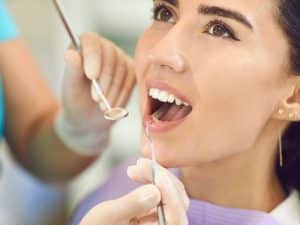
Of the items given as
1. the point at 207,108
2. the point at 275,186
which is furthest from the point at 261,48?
the point at 275,186

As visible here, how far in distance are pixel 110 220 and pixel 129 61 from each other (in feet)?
1.28

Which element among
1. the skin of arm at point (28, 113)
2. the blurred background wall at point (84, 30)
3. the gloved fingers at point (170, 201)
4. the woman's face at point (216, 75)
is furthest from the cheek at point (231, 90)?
the blurred background wall at point (84, 30)

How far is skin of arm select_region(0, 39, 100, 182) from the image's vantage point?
1287 mm

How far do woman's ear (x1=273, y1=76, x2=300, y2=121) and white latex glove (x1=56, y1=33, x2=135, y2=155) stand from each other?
0.93ft

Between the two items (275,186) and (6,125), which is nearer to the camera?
(275,186)

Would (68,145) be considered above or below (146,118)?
below

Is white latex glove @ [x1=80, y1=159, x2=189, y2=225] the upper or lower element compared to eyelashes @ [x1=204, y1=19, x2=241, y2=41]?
lower

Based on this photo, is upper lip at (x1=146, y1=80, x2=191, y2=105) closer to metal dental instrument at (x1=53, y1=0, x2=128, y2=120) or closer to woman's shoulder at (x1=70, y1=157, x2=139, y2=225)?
metal dental instrument at (x1=53, y1=0, x2=128, y2=120)

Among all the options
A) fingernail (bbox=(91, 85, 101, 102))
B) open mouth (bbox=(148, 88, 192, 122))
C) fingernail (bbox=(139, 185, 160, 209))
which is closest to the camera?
fingernail (bbox=(139, 185, 160, 209))

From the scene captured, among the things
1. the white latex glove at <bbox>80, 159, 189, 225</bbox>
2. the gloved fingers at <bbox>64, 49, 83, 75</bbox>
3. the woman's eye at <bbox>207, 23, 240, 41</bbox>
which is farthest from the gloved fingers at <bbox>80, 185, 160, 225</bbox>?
the gloved fingers at <bbox>64, 49, 83, 75</bbox>

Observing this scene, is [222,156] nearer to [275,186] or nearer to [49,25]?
[275,186]

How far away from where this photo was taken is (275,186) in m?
0.99

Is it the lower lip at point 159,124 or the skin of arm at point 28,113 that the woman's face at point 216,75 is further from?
the skin of arm at point 28,113

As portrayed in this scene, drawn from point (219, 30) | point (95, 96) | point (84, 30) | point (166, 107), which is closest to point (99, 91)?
point (95, 96)
